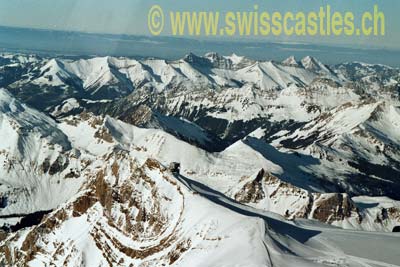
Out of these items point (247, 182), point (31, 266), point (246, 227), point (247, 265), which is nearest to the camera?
point (247, 265)

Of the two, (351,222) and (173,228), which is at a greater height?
(173,228)

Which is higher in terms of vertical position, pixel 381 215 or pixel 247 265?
pixel 247 265

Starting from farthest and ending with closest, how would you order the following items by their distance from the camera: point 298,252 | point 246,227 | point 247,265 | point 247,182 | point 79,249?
point 247,182
point 79,249
point 246,227
point 298,252
point 247,265

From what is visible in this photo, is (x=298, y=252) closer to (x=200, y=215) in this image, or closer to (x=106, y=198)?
(x=200, y=215)

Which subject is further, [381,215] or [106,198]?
[381,215]

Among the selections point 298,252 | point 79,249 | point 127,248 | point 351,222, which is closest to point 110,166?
point 79,249

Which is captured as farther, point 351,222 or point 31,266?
point 351,222

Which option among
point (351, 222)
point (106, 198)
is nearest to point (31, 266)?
point (106, 198)

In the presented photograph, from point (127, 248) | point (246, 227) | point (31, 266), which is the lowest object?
point (31, 266)

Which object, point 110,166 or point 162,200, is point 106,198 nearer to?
point 110,166
